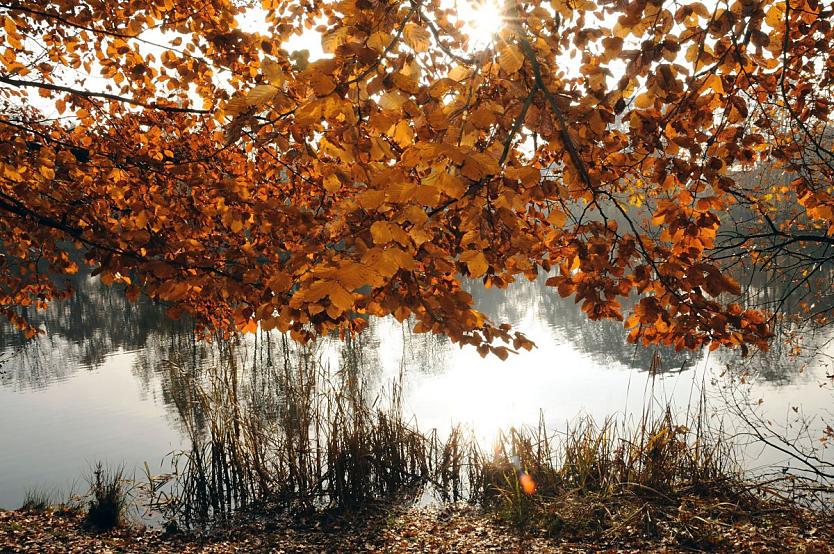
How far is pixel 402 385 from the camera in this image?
848 cm

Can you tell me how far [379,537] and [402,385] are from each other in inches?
134

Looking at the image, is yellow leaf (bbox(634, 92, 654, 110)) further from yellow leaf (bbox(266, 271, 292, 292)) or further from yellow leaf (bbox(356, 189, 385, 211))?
yellow leaf (bbox(266, 271, 292, 292))

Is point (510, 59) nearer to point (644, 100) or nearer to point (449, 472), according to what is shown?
point (644, 100)

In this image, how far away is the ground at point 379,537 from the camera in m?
4.55

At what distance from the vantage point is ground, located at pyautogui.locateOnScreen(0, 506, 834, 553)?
4.55 meters

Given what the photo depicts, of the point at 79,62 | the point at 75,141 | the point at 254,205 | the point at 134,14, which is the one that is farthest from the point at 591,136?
the point at 75,141

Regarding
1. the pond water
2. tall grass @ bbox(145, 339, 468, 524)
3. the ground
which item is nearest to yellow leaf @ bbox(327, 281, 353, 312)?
the ground

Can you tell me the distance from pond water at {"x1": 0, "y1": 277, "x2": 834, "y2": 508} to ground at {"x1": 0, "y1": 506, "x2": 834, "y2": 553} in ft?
3.72

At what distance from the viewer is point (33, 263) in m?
5.12

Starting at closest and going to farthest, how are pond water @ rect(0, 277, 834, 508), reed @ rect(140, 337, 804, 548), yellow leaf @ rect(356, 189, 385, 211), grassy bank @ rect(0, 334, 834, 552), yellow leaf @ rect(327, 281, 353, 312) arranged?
yellow leaf @ rect(327, 281, 353, 312), yellow leaf @ rect(356, 189, 385, 211), grassy bank @ rect(0, 334, 834, 552), reed @ rect(140, 337, 804, 548), pond water @ rect(0, 277, 834, 508)

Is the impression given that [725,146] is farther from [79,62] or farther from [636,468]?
[79,62]

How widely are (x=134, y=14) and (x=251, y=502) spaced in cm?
456

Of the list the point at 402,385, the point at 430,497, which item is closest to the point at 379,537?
the point at 430,497

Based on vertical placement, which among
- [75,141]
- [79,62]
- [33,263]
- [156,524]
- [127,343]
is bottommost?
[156,524]
